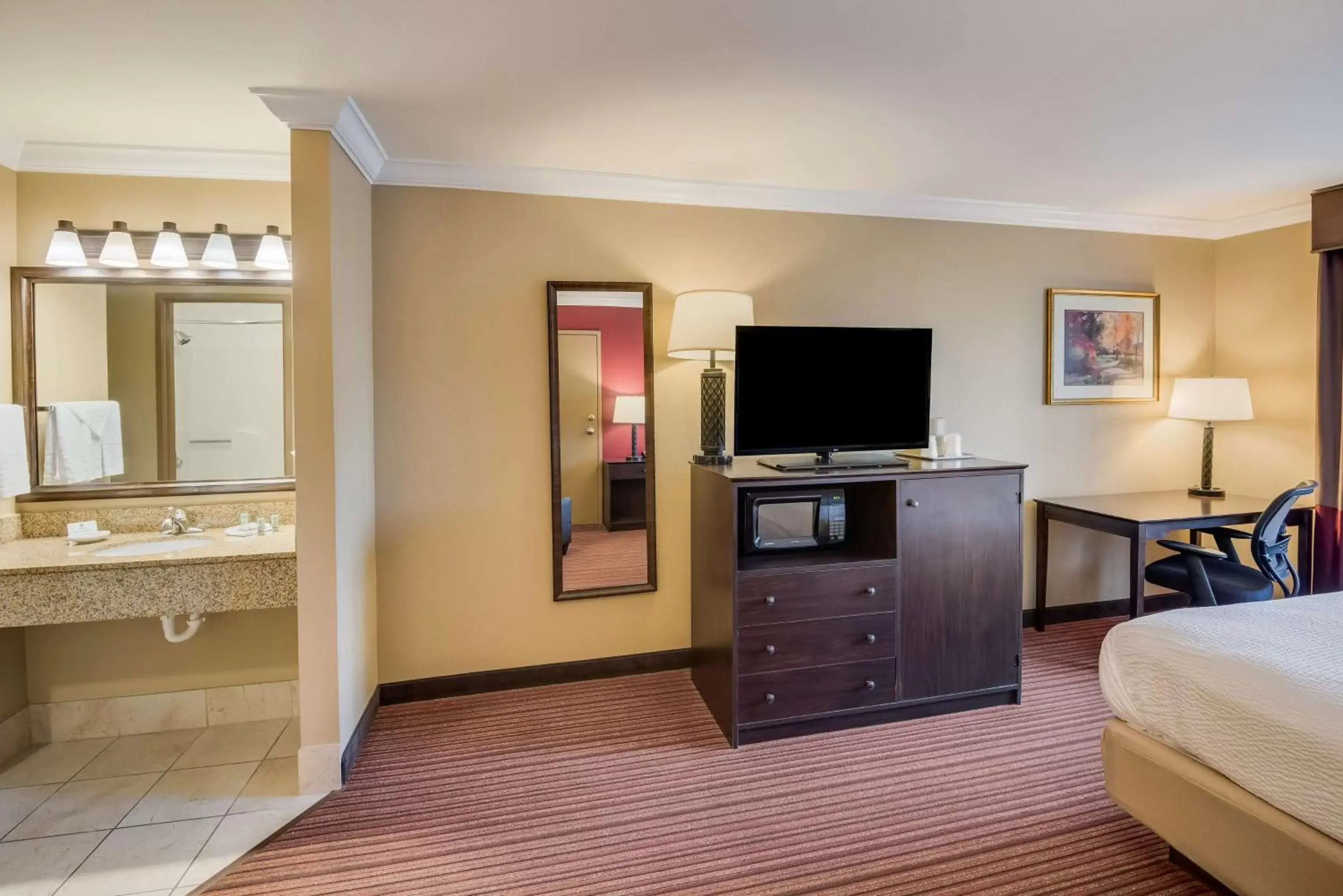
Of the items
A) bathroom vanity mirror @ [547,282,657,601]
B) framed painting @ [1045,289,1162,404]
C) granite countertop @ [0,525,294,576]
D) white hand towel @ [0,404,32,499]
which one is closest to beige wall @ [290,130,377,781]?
granite countertop @ [0,525,294,576]

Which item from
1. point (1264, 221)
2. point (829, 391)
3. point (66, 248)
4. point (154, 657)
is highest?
point (1264, 221)

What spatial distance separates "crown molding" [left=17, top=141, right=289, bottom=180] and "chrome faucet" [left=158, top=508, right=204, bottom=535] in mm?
1398

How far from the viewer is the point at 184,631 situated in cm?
275

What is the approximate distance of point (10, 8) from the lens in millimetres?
1719

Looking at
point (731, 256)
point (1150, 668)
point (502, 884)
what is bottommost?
point (502, 884)

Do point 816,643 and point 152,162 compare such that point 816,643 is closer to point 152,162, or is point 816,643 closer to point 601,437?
point 601,437

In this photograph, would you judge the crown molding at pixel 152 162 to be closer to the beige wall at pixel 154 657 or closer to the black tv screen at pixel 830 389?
the beige wall at pixel 154 657

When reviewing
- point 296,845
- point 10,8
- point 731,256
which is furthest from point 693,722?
point 10,8

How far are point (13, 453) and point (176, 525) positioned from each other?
565 mm

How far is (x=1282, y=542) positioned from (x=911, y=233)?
2.27 metres

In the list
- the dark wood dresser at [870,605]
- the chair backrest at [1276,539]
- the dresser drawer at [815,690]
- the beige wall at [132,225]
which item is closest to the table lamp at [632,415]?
the dark wood dresser at [870,605]

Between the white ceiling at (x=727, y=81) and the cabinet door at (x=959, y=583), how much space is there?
1.44 metres

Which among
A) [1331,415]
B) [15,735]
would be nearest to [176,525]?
[15,735]

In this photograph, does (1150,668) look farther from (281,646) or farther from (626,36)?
(281,646)
